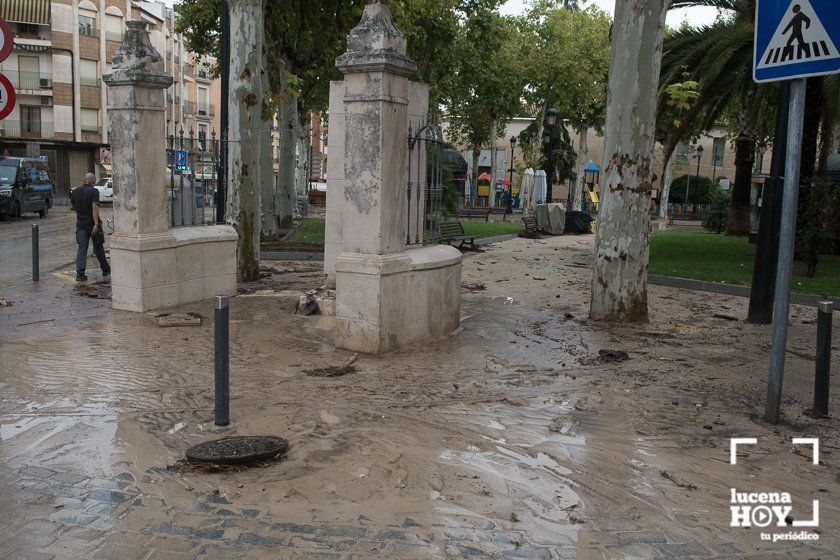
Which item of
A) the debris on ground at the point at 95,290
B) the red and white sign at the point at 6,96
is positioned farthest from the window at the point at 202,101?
the red and white sign at the point at 6,96

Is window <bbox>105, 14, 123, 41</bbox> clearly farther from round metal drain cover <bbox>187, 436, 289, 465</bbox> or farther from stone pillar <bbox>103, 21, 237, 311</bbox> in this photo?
round metal drain cover <bbox>187, 436, 289, 465</bbox>

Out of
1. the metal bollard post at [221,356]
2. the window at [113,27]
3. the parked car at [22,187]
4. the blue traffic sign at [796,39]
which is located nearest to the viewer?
the blue traffic sign at [796,39]

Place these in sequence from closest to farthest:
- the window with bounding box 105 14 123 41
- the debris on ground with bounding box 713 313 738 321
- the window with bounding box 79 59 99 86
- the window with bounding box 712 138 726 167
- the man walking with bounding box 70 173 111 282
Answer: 1. the debris on ground with bounding box 713 313 738 321
2. the man walking with bounding box 70 173 111 282
3. the window with bounding box 79 59 99 86
4. the window with bounding box 105 14 123 41
5. the window with bounding box 712 138 726 167

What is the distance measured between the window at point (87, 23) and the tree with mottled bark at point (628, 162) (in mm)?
51600

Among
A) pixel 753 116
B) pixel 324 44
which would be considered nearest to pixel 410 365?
pixel 324 44

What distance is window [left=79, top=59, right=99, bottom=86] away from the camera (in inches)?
2089

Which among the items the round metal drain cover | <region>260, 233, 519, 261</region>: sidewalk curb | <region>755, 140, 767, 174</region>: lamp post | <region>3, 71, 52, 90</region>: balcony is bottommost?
the round metal drain cover

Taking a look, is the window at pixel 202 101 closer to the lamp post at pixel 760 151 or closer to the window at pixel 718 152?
the window at pixel 718 152

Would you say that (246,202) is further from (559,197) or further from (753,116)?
(559,197)

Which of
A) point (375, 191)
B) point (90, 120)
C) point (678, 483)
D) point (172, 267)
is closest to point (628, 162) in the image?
point (375, 191)

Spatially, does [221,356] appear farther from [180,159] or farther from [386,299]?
[180,159]

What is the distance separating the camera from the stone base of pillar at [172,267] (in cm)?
1020

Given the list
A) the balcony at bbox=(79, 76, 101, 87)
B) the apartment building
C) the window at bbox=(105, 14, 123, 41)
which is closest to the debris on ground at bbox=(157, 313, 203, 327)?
the apartment building
